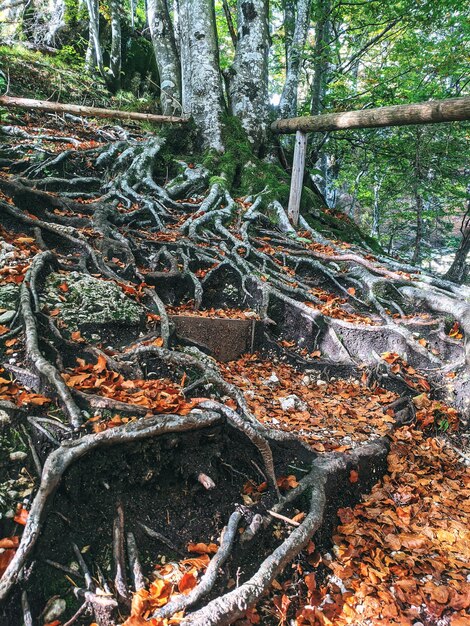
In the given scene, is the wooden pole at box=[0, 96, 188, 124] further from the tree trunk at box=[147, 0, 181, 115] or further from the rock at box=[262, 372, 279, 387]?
the rock at box=[262, 372, 279, 387]

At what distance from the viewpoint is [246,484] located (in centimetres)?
236

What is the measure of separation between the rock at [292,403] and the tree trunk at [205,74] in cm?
551

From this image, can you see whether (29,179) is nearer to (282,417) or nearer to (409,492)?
(282,417)

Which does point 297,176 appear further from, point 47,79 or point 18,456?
point 47,79

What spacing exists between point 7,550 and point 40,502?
0.20 meters

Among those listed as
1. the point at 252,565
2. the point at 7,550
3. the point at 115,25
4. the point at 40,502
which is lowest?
the point at 252,565

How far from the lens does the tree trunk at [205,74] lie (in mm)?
7520

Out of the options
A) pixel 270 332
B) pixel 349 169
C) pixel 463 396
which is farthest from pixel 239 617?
pixel 349 169

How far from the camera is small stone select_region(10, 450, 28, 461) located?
1901 mm

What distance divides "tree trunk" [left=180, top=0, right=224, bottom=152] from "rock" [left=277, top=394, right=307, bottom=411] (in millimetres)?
5512

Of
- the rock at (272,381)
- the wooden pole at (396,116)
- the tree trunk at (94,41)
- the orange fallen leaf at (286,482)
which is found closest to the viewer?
the orange fallen leaf at (286,482)

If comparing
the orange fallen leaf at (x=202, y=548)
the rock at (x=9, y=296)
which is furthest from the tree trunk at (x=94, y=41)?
the orange fallen leaf at (x=202, y=548)

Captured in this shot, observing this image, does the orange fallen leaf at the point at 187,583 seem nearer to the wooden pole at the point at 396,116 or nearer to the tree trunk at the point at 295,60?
the wooden pole at the point at 396,116

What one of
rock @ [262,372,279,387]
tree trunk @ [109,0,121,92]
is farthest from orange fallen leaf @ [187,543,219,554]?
tree trunk @ [109,0,121,92]
